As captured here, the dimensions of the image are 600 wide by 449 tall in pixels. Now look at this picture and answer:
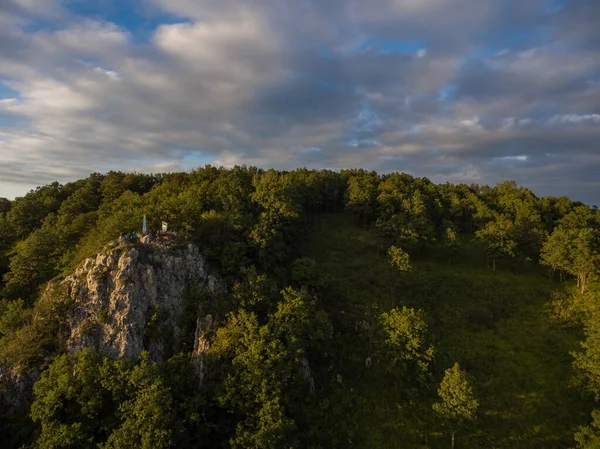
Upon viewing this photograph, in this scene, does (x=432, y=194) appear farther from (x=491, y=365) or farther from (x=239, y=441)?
(x=239, y=441)

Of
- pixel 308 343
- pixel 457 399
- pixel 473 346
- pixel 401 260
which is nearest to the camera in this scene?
pixel 457 399

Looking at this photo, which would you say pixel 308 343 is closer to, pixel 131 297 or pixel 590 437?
pixel 131 297

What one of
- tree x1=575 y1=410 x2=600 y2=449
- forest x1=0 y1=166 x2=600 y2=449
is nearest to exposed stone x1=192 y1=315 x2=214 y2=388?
forest x1=0 y1=166 x2=600 y2=449

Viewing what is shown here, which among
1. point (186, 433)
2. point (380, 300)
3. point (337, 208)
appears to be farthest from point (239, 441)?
point (337, 208)

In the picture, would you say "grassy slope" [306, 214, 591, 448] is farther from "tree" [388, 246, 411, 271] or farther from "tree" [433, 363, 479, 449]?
"tree" [388, 246, 411, 271]

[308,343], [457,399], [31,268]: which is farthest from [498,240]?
[31,268]
